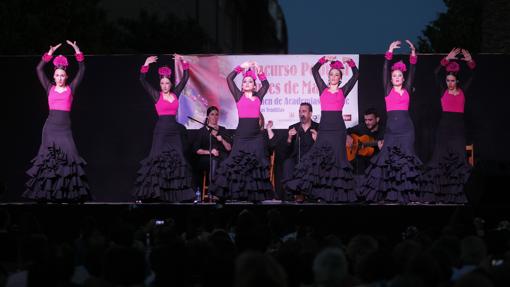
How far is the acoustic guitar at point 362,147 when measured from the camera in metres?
→ 17.0

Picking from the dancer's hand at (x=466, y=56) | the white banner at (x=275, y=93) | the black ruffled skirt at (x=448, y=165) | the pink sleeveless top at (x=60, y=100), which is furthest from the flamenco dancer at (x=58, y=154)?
the dancer's hand at (x=466, y=56)

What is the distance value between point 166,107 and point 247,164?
76.1 inches

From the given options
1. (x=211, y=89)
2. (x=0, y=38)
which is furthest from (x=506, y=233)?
(x=0, y=38)

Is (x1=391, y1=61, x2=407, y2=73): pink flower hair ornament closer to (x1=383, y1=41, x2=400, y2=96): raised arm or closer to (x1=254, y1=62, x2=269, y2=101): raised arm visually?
(x1=383, y1=41, x2=400, y2=96): raised arm

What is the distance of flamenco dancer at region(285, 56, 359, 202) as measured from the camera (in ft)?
53.9

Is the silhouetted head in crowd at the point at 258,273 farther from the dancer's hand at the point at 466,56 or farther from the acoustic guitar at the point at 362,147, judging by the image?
the dancer's hand at the point at 466,56

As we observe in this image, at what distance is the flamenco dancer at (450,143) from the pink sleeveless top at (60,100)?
652 centimetres

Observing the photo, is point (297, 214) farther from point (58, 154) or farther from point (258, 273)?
point (258, 273)

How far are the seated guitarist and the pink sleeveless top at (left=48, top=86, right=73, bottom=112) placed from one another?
5087 millimetres

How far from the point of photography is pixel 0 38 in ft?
61.6

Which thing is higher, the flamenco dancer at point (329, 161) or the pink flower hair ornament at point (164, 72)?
the pink flower hair ornament at point (164, 72)

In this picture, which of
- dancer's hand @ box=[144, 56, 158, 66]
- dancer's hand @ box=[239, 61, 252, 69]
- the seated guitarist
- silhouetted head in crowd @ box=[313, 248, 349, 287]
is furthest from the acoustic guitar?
silhouetted head in crowd @ box=[313, 248, 349, 287]

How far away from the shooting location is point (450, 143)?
666 inches

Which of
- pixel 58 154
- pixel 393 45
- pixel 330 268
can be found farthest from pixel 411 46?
pixel 330 268
